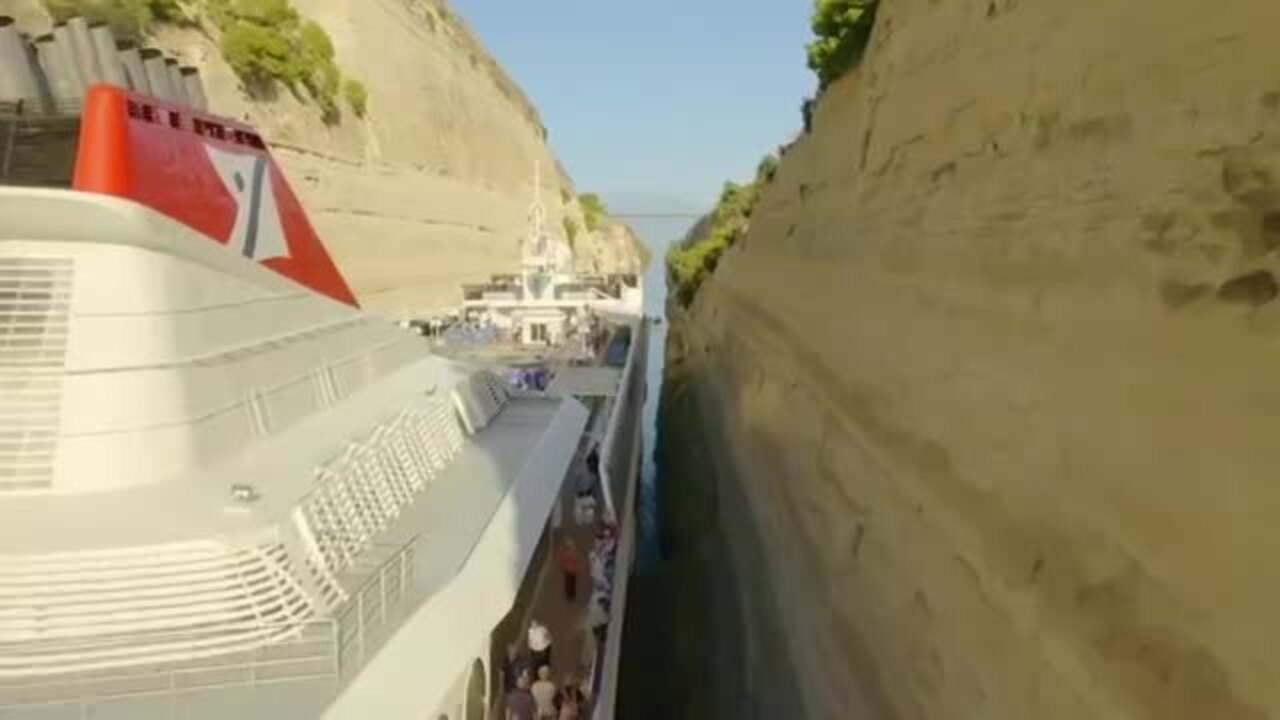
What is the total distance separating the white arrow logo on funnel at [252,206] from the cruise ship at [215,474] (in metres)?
0.03

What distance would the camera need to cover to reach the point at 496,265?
207 feet

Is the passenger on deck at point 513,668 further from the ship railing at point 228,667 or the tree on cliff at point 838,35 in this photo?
the tree on cliff at point 838,35

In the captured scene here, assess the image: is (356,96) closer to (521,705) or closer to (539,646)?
(539,646)

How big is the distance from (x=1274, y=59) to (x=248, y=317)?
247 inches

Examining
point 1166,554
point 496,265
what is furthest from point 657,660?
point 496,265

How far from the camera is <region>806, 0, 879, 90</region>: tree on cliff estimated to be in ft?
61.6

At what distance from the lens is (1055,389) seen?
5777 millimetres

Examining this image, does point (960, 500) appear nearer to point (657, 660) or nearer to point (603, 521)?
point (603, 521)

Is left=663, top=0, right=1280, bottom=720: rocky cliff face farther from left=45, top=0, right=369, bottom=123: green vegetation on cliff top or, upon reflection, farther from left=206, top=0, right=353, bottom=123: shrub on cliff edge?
left=206, top=0, right=353, bottom=123: shrub on cliff edge

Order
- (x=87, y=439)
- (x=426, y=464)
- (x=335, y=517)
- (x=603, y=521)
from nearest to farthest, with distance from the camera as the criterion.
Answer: (x=87, y=439)
(x=335, y=517)
(x=426, y=464)
(x=603, y=521)

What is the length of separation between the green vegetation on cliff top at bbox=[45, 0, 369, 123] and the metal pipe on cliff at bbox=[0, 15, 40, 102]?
1808 centimetres

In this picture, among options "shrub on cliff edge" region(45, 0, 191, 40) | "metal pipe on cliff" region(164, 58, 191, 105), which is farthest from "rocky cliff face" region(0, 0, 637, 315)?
"metal pipe on cliff" region(164, 58, 191, 105)

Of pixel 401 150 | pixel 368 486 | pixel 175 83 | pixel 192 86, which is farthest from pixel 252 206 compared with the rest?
pixel 401 150

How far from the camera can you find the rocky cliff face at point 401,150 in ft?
127
